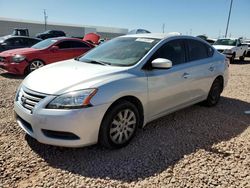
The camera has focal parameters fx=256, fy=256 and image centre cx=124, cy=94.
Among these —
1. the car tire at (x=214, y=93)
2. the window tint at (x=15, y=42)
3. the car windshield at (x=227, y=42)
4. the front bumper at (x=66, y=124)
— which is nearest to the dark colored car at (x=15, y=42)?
the window tint at (x=15, y=42)

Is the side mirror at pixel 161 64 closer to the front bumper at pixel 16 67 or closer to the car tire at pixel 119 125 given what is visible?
the car tire at pixel 119 125

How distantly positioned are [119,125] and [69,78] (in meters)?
0.91

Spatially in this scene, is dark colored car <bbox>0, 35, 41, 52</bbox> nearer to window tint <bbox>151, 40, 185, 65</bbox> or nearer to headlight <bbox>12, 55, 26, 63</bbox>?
headlight <bbox>12, 55, 26, 63</bbox>

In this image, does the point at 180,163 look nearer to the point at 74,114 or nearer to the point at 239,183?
the point at 239,183

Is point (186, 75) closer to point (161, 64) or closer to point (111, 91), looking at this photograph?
point (161, 64)

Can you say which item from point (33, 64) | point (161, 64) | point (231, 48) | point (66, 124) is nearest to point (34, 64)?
point (33, 64)

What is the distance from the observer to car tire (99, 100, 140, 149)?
325cm

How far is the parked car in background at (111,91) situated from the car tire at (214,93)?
63 centimetres

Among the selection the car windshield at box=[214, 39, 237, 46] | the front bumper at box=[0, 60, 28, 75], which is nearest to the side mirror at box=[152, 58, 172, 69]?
the front bumper at box=[0, 60, 28, 75]

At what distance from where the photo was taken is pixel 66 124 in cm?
297

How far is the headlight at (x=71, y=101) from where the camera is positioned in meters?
2.98

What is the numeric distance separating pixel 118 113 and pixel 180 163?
1.02 metres

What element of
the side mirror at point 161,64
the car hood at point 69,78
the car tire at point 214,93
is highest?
the side mirror at point 161,64

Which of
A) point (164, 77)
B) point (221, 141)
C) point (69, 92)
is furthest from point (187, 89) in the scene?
point (69, 92)
